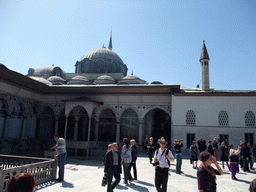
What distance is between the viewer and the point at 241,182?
6.14 m

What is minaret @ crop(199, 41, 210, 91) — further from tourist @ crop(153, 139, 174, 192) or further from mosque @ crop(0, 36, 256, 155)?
tourist @ crop(153, 139, 174, 192)

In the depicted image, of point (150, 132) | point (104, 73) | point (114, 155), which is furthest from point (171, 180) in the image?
point (104, 73)

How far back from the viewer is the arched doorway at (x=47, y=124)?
16734 millimetres

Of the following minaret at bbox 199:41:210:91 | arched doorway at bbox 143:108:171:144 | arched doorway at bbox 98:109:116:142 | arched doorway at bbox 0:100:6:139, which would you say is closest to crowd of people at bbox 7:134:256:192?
minaret at bbox 199:41:210:91

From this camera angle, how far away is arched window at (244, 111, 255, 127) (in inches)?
490

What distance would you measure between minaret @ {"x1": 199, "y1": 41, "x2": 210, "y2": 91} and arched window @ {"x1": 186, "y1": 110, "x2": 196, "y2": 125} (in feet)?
7.30

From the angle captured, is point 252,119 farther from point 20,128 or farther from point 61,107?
point 20,128

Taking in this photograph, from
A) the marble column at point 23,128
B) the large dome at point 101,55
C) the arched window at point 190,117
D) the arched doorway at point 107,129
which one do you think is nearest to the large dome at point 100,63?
the large dome at point 101,55

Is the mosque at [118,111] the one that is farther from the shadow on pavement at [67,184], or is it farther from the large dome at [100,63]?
the shadow on pavement at [67,184]

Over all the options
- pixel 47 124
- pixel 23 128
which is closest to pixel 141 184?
pixel 23 128

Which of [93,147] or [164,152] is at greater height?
[164,152]

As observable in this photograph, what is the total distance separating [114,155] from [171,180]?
2.69 m

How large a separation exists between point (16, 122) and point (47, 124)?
128 inches

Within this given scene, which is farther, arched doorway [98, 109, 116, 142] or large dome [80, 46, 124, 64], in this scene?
large dome [80, 46, 124, 64]
